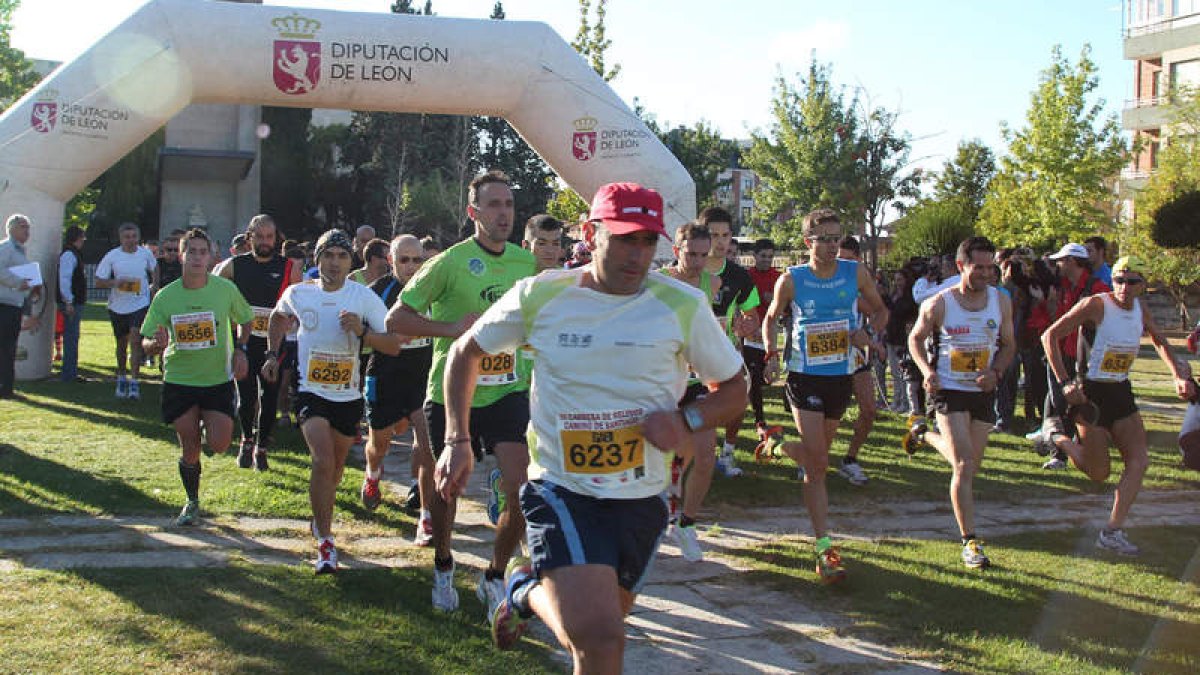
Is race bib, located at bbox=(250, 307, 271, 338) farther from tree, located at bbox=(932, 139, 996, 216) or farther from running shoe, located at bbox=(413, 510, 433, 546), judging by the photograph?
tree, located at bbox=(932, 139, 996, 216)

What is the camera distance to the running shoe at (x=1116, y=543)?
269 inches

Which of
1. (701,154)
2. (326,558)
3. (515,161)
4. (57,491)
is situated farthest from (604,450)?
(515,161)

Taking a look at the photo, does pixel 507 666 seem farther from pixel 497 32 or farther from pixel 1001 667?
pixel 497 32

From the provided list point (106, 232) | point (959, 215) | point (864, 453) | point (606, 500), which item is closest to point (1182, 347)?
point (959, 215)

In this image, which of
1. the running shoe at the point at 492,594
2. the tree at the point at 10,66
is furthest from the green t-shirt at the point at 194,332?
the tree at the point at 10,66

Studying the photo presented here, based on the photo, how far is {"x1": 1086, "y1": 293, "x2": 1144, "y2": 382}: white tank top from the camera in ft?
23.3

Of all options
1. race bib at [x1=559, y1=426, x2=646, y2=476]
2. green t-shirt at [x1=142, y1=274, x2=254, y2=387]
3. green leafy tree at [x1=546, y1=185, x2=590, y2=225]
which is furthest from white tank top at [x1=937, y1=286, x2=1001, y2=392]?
green leafy tree at [x1=546, y1=185, x2=590, y2=225]

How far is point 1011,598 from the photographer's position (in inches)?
226

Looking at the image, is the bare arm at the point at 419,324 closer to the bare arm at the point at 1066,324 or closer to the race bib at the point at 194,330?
the race bib at the point at 194,330

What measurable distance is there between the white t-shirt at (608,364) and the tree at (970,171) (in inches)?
1758

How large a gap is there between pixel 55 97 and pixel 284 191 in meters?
34.2

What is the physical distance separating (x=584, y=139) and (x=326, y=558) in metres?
8.42

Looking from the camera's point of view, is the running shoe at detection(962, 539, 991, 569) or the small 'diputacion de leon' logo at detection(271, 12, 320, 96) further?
the small 'diputacion de leon' logo at detection(271, 12, 320, 96)

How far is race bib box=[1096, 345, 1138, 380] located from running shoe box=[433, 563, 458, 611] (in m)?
4.68
